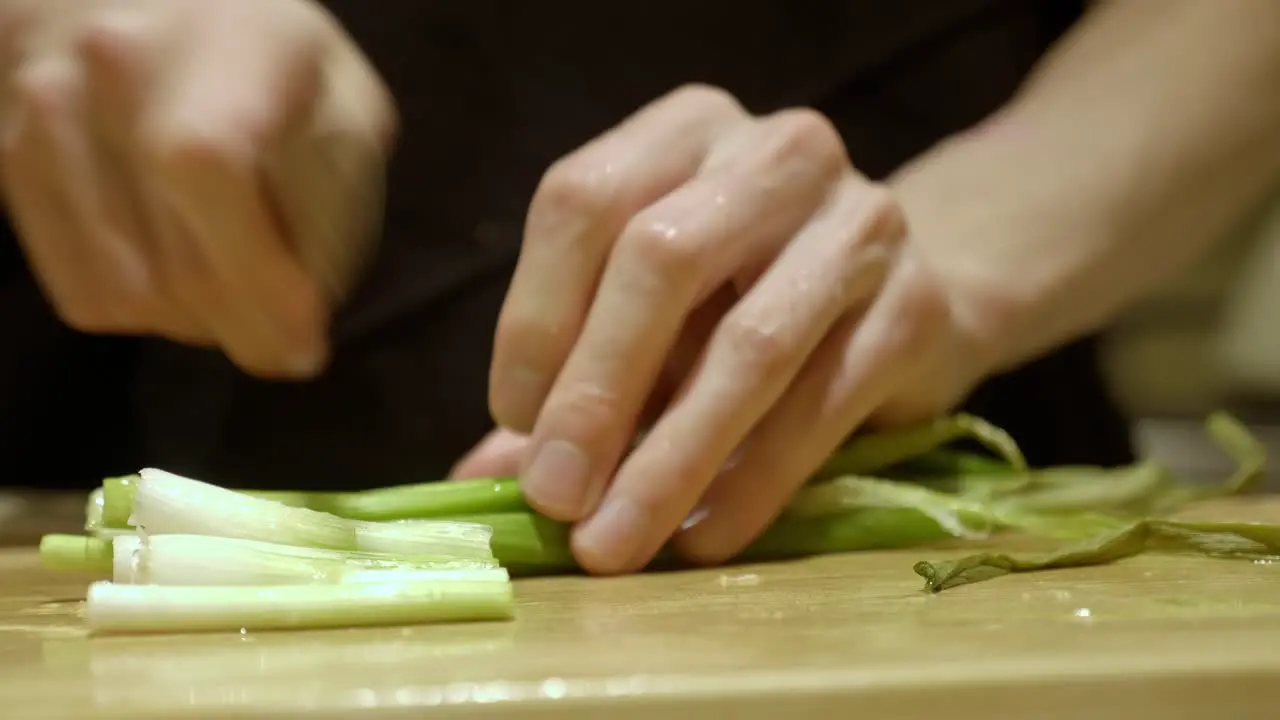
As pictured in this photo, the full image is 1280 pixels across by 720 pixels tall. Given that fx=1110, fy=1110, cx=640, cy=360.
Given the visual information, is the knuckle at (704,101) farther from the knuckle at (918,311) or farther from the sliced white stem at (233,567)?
the sliced white stem at (233,567)

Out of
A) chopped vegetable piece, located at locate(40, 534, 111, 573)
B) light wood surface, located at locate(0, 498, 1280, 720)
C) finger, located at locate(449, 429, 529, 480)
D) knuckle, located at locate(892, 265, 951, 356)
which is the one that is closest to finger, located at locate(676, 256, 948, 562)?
knuckle, located at locate(892, 265, 951, 356)

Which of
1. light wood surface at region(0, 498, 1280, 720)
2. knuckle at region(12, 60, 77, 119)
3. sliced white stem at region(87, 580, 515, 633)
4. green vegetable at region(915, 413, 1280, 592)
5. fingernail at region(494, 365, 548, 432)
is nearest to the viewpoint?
light wood surface at region(0, 498, 1280, 720)

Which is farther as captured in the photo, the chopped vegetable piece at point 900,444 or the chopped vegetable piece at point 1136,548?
the chopped vegetable piece at point 900,444

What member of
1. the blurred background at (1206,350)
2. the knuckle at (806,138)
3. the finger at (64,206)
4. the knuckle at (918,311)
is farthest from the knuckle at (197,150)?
the blurred background at (1206,350)

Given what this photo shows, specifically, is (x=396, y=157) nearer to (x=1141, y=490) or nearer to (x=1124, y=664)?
(x=1141, y=490)

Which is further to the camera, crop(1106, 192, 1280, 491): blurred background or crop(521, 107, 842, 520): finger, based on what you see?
crop(1106, 192, 1280, 491): blurred background

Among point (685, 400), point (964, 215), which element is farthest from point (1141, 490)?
point (685, 400)

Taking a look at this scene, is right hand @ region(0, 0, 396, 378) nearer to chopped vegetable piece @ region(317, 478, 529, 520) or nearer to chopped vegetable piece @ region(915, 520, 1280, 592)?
chopped vegetable piece @ region(317, 478, 529, 520)
